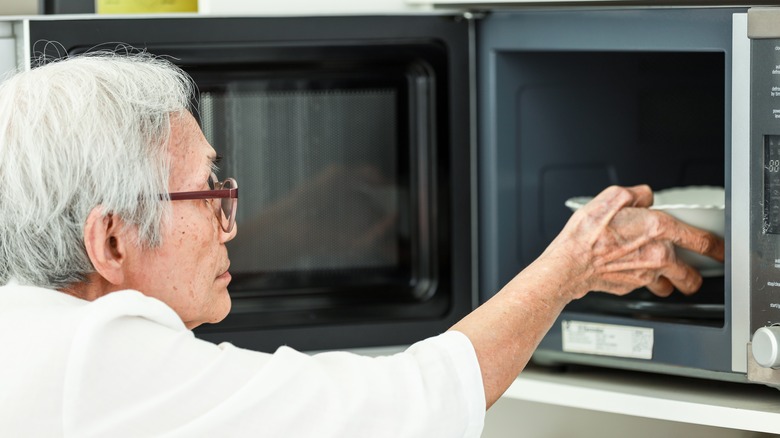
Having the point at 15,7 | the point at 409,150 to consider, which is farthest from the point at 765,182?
the point at 15,7

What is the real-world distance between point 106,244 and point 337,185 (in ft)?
1.31

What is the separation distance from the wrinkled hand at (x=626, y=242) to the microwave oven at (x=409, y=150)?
0.05 metres

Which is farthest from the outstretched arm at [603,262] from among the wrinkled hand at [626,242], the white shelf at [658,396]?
the white shelf at [658,396]

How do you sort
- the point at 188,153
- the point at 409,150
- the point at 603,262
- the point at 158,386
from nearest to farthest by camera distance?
the point at 158,386
the point at 188,153
the point at 603,262
the point at 409,150

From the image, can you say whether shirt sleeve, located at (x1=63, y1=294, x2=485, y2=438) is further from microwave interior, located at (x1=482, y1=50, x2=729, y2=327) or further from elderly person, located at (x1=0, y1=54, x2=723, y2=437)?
microwave interior, located at (x1=482, y1=50, x2=729, y2=327)

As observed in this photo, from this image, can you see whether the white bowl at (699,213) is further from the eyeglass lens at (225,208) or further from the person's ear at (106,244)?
the person's ear at (106,244)

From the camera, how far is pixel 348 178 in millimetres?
1311

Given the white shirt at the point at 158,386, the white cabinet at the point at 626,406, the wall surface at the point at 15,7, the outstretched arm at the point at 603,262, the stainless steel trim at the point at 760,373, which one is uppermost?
the wall surface at the point at 15,7

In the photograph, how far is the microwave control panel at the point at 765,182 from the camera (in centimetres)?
105

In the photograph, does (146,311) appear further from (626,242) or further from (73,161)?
(626,242)

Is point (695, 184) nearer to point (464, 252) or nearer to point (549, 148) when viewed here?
point (549, 148)

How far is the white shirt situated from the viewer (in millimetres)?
860

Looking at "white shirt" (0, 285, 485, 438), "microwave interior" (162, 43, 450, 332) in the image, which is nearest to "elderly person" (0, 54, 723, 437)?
"white shirt" (0, 285, 485, 438)

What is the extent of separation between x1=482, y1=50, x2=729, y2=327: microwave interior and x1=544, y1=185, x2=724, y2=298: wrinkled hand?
2.0 inches
